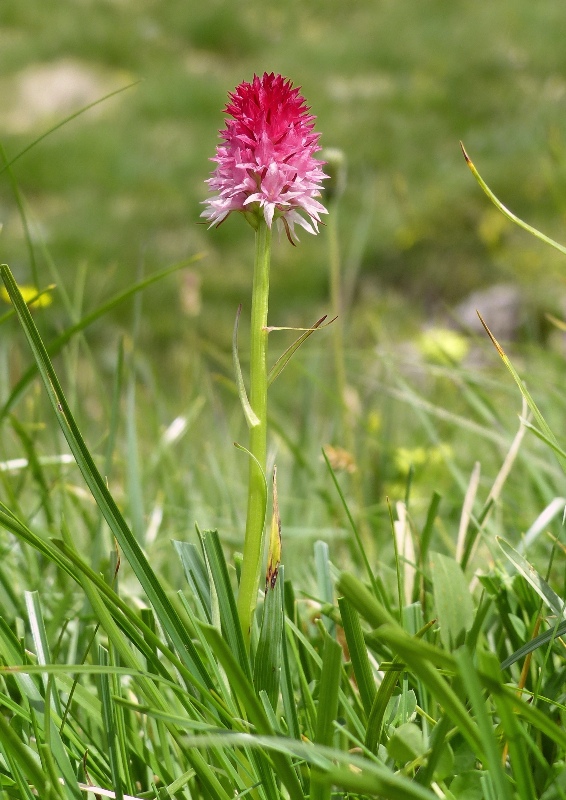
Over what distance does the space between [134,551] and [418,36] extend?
8.87 meters

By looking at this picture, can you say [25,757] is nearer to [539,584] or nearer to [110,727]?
[110,727]

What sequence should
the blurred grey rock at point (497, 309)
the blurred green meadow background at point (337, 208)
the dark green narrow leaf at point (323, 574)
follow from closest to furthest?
1. the dark green narrow leaf at point (323, 574)
2. the blurred green meadow background at point (337, 208)
3. the blurred grey rock at point (497, 309)


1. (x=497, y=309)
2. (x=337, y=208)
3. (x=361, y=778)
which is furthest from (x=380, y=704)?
(x=337, y=208)

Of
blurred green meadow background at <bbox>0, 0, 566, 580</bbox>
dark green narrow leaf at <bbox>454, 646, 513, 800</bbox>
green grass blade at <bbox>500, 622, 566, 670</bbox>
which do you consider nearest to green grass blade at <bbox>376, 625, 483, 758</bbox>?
dark green narrow leaf at <bbox>454, 646, 513, 800</bbox>

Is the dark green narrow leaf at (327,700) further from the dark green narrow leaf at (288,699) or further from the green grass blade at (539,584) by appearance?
the green grass blade at (539,584)

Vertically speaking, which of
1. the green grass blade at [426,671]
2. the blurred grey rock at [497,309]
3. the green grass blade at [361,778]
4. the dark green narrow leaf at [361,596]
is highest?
the dark green narrow leaf at [361,596]

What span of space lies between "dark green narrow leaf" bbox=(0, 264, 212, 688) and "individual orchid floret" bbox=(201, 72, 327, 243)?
0.17 metres

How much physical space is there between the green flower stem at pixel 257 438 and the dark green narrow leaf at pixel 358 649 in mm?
72

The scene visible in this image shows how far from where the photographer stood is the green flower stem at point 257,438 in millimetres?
616

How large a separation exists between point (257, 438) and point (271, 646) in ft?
0.52

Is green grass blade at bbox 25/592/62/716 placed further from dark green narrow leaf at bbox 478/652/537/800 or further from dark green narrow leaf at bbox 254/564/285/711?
dark green narrow leaf at bbox 478/652/537/800

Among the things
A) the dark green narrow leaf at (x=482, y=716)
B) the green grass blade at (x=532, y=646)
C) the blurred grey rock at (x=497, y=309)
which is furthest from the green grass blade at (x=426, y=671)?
the blurred grey rock at (x=497, y=309)

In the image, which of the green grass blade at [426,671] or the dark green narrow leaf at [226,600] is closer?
the green grass blade at [426,671]

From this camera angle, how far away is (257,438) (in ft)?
2.02
